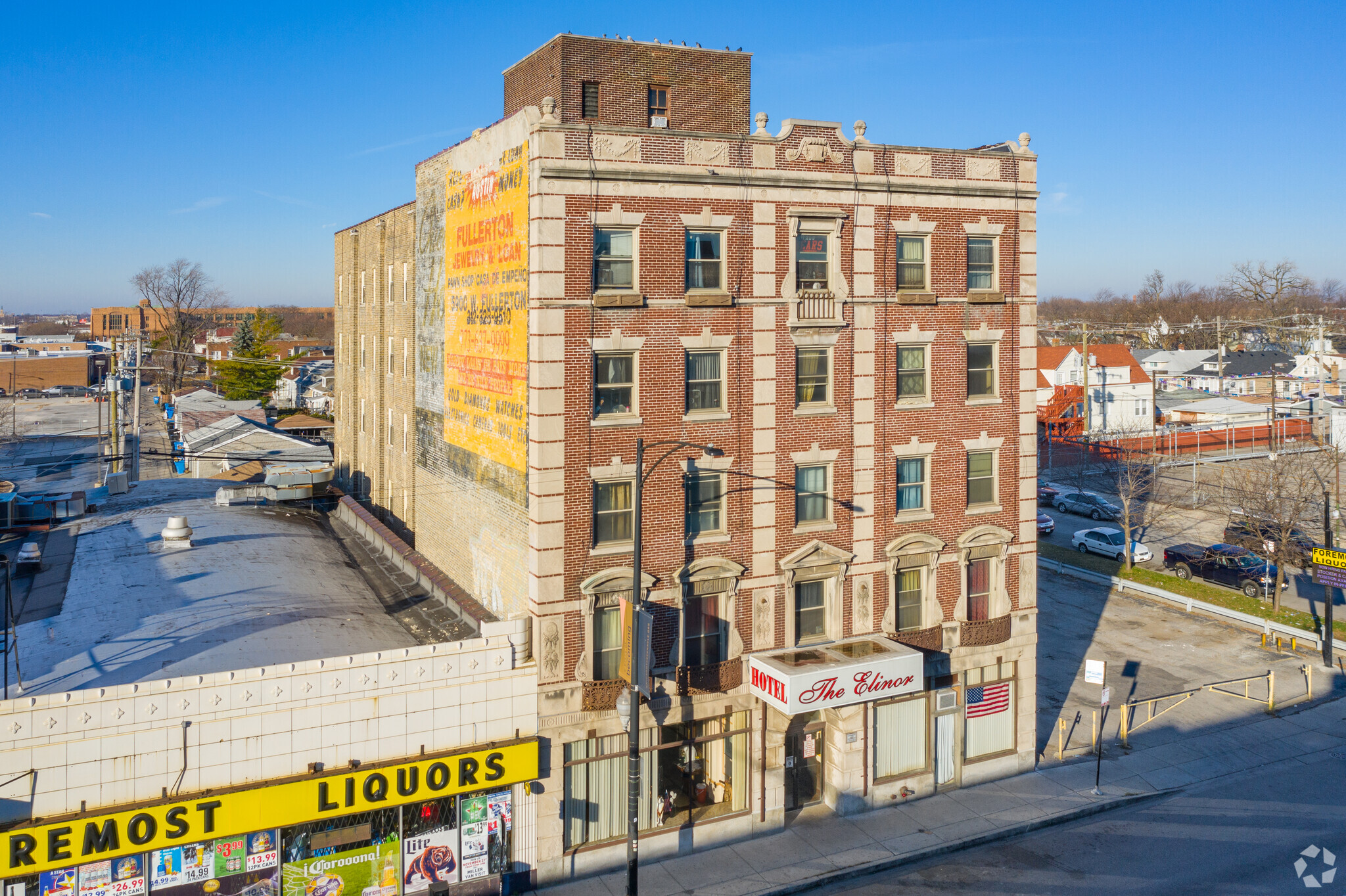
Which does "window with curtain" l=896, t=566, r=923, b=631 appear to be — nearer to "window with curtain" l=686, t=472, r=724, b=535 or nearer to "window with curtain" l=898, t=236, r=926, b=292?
"window with curtain" l=686, t=472, r=724, b=535

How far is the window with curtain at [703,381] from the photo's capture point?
2331 cm

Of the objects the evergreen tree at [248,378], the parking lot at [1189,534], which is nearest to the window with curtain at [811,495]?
the parking lot at [1189,534]

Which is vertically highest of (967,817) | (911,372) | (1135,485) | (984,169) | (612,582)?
(984,169)

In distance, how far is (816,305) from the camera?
24438mm

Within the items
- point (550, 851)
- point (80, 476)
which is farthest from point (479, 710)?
point (80, 476)

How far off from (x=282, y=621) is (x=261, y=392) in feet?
306

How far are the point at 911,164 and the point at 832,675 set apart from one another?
13.1 metres

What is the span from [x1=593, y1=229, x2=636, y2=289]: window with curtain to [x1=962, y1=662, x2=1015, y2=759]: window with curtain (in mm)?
14316

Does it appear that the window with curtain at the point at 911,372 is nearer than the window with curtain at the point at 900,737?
No

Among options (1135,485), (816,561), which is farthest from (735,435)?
(1135,485)

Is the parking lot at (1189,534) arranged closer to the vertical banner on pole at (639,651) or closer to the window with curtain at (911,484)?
the window with curtain at (911,484)

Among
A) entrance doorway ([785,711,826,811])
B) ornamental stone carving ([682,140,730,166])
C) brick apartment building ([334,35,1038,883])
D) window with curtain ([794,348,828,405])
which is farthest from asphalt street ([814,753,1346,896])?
ornamental stone carving ([682,140,730,166])

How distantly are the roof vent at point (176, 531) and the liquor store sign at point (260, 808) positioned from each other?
51.9 ft

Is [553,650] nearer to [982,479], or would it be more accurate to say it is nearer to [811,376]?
[811,376]
